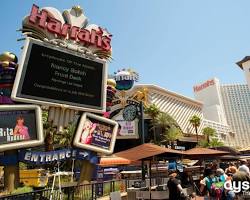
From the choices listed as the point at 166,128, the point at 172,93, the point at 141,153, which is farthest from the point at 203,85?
the point at 141,153

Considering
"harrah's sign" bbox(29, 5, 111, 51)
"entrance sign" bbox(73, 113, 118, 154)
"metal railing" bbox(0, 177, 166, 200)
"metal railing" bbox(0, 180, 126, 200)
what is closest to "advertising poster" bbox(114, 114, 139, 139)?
"metal railing" bbox(0, 177, 166, 200)

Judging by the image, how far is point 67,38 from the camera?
16.2m

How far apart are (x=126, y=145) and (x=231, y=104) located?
13604 cm

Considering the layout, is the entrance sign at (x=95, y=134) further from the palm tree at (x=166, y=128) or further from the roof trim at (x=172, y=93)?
the roof trim at (x=172, y=93)

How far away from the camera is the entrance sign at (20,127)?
1203cm

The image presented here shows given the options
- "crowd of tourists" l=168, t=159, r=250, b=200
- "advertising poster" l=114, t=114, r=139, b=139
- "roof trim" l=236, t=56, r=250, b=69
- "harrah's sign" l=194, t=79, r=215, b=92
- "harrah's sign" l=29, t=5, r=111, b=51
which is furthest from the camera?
"harrah's sign" l=194, t=79, r=215, b=92

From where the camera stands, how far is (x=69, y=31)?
16.2 m

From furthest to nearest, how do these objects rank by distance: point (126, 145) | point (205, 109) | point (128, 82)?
point (205, 109) → point (126, 145) → point (128, 82)

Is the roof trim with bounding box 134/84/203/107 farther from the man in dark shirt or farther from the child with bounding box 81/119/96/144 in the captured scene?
the man in dark shirt

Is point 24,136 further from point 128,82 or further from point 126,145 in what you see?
point 126,145

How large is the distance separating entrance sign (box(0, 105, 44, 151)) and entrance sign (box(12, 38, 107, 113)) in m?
0.49

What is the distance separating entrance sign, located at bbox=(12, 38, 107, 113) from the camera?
13.3m

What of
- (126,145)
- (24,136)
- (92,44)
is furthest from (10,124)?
(126,145)

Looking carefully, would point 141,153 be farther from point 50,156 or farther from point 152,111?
point 152,111
